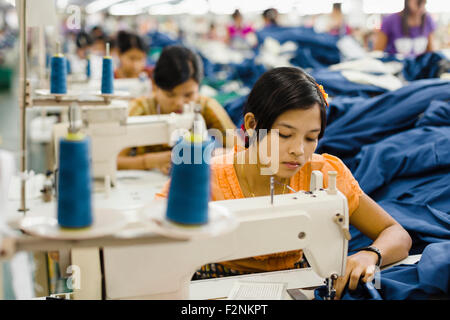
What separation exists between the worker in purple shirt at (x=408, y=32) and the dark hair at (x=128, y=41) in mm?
2021

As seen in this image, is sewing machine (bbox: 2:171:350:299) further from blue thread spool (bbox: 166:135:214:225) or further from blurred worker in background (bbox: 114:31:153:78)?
blurred worker in background (bbox: 114:31:153:78)

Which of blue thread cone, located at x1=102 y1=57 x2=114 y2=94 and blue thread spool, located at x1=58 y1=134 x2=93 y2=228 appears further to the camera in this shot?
blue thread cone, located at x1=102 y1=57 x2=114 y2=94

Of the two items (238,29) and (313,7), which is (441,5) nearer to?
(238,29)

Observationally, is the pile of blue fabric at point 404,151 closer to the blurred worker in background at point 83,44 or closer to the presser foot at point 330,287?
the presser foot at point 330,287

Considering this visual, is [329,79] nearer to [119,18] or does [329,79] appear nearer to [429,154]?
[429,154]

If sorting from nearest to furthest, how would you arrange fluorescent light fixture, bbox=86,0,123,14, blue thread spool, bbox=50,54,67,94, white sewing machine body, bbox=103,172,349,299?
white sewing machine body, bbox=103,172,349,299
blue thread spool, bbox=50,54,67,94
fluorescent light fixture, bbox=86,0,123,14

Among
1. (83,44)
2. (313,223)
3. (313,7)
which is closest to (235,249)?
(313,223)

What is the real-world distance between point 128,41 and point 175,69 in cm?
159

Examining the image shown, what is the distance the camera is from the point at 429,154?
169 cm

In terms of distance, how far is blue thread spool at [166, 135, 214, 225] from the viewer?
2.46 feet

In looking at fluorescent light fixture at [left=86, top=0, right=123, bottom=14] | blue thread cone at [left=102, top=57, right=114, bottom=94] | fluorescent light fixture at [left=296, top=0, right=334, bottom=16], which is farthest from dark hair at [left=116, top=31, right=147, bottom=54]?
fluorescent light fixture at [left=86, top=0, right=123, bottom=14]

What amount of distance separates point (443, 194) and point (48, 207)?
1375mm

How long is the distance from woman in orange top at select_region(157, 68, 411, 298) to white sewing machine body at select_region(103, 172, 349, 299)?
0.13 m

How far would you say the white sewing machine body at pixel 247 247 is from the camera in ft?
3.14
